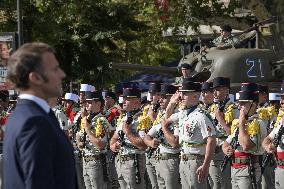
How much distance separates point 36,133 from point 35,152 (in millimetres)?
109

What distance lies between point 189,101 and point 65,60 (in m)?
19.3

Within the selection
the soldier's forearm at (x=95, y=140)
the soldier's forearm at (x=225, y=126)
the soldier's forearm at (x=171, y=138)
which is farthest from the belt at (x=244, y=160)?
A: the soldier's forearm at (x=95, y=140)

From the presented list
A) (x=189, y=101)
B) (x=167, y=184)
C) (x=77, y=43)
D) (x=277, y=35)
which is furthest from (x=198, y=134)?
(x=77, y=43)

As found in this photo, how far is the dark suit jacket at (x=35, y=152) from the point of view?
471 cm

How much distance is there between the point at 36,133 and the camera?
472 centimetres

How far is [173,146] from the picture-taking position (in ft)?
39.5

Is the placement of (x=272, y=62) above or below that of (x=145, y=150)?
above

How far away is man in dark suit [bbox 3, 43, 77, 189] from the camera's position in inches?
186

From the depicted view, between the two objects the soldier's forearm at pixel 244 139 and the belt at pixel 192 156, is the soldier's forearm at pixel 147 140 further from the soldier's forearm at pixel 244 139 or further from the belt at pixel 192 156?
the soldier's forearm at pixel 244 139

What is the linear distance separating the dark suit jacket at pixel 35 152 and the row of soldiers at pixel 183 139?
5663 mm

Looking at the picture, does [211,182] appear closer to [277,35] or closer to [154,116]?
[154,116]

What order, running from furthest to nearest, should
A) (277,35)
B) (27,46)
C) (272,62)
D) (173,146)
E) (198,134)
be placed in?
(277,35) < (272,62) < (173,146) < (198,134) < (27,46)

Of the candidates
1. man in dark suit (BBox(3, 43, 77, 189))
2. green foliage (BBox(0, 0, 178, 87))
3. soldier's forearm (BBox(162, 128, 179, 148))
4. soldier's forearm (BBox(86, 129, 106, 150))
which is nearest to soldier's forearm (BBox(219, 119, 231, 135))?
soldier's forearm (BBox(162, 128, 179, 148))

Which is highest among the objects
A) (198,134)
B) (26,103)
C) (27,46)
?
(27,46)
